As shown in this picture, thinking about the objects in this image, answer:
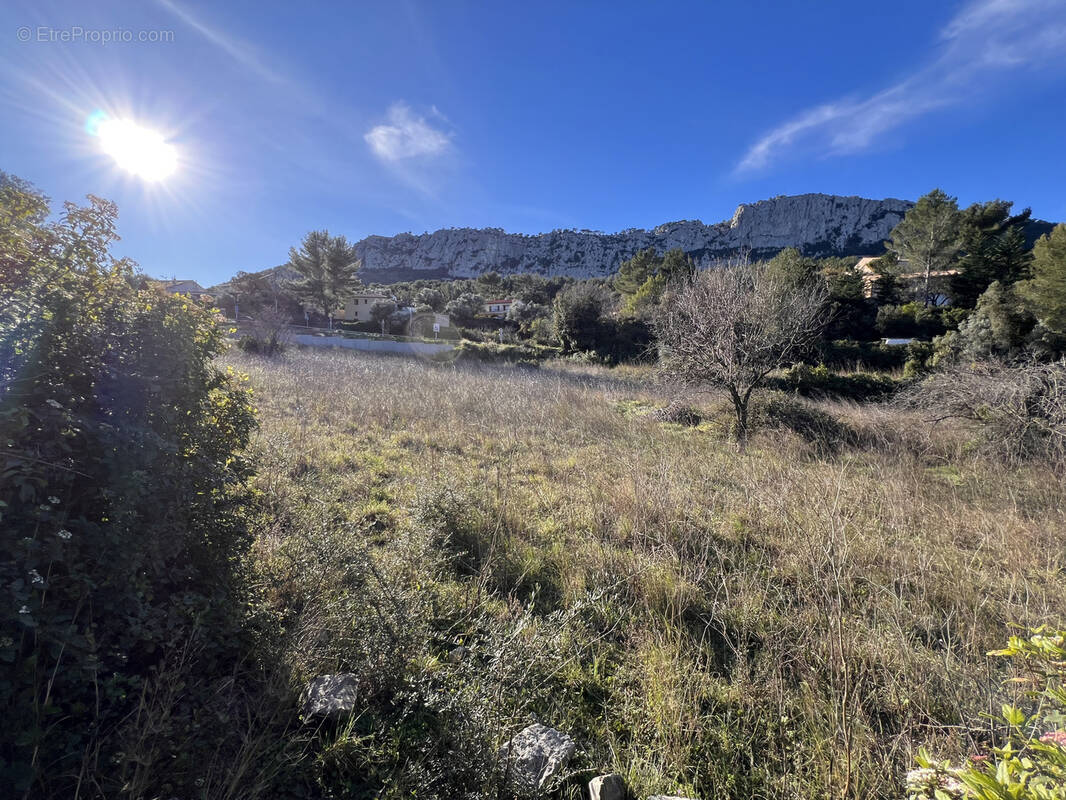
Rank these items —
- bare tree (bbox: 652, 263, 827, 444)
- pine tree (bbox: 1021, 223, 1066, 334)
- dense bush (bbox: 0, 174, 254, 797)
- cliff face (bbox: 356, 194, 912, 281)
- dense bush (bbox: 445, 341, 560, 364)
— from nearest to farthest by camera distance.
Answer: dense bush (bbox: 0, 174, 254, 797) → bare tree (bbox: 652, 263, 827, 444) → pine tree (bbox: 1021, 223, 1066, 334) → dense bush (bbox: 445, 341, 560, 364) → cliff face (bbox: 356, 194, 912, 281)

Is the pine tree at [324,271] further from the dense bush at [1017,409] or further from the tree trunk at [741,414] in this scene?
the dense bush at [1017,409]

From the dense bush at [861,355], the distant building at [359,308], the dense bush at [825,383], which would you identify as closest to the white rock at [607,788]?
the dense bush at [825,383]

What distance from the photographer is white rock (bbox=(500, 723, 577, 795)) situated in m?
A: 1.44

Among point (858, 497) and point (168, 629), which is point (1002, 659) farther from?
point (168, 629)

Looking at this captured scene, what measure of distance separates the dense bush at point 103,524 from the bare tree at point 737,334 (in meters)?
7.14

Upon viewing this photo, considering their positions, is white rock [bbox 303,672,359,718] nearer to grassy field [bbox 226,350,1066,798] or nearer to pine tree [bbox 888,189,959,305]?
grassy field [bbox 226,350,1066,798]

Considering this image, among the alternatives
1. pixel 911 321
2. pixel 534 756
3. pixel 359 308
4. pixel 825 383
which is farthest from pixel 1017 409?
pixel 359 308

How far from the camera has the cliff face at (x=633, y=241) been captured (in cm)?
6712

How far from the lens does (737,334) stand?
7695 mm

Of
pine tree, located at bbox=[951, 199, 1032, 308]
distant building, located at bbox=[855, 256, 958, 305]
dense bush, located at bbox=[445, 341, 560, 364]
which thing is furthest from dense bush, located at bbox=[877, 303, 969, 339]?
dense bush, located at bbox=[445, 341, 560, 364]

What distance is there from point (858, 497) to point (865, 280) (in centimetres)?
2944

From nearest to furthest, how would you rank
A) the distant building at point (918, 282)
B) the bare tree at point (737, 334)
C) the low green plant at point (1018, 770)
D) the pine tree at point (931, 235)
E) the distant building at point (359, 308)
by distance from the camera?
the low green plant at point (1018, 770) < the bare tree at point (737, 334) < the distant building at point (918, 282) < the pine tree at point (931, 235) < the distant building at point (359, 308)

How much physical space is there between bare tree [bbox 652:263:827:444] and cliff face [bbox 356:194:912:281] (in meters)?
64.4

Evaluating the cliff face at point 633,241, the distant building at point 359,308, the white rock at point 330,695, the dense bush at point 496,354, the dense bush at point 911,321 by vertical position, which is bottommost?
the white rock at point 330,695
